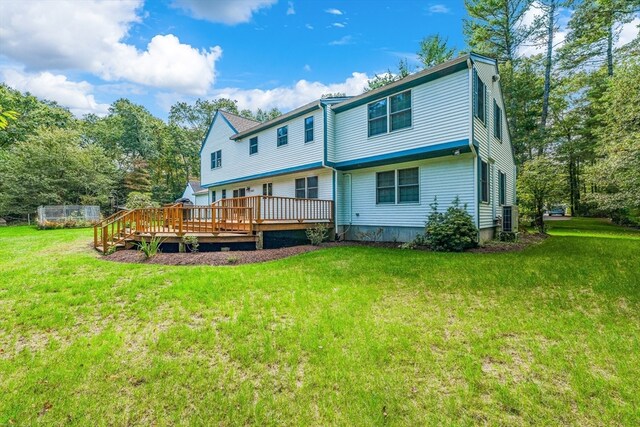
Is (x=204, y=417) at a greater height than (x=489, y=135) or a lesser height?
lesser

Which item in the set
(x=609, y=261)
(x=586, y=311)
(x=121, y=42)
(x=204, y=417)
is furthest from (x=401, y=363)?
(x=121, y=42)

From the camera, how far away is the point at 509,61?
71.5ft

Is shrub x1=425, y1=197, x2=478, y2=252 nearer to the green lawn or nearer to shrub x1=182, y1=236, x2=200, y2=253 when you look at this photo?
the green lawn

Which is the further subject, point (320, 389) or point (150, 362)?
point (150, 362)

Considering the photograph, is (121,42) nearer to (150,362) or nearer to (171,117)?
(150,362)

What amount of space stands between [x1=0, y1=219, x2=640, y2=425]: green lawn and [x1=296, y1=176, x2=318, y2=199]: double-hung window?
7.56 meters

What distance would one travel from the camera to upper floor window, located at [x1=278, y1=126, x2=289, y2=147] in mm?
13922

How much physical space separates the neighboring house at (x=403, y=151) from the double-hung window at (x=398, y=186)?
0.12ft

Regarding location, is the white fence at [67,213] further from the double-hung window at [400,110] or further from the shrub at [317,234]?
the double-hung window at [400,110]

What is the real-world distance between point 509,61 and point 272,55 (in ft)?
58.6

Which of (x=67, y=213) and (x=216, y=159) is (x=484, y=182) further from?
(x=67, y=213)

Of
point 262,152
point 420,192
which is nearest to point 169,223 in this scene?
point 262,152

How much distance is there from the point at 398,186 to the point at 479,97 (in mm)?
3943

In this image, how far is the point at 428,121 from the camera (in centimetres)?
942
